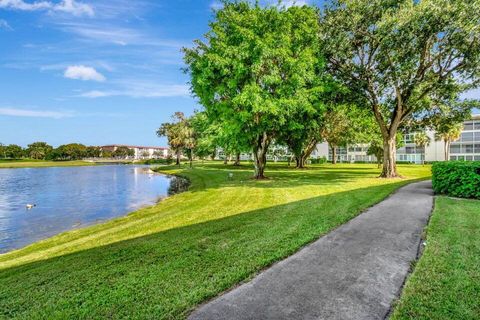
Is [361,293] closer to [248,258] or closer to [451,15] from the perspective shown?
[248,258]

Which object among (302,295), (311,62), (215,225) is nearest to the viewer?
(302,295)

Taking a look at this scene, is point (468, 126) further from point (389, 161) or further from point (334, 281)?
point (334, 281)

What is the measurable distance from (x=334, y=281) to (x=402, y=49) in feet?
67.4

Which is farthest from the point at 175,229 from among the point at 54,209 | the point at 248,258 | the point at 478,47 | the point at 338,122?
the point at 338,122

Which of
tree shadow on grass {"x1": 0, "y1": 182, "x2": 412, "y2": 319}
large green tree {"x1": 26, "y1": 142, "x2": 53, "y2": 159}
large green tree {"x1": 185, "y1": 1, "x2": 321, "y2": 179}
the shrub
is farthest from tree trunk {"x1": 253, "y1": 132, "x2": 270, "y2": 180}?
large green tree {"x1": 26, "y1": 142, "x2": 53, "y2": 159}

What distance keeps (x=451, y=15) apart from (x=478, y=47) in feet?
10.3

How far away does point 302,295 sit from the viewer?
4.29m

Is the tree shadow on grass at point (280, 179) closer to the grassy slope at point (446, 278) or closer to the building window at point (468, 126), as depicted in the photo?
the grassy slope at point (446, 278)

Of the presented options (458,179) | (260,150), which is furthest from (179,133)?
(458,179)

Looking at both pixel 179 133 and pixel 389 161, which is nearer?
pixel 389 161

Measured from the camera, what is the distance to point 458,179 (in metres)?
12.9

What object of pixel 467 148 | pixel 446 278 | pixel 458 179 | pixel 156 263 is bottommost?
pixel 156 263

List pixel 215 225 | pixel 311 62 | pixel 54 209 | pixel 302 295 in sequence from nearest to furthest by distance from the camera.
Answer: pixel 302 295
pixel 215 225
pixel 54 209
pixel 311 62

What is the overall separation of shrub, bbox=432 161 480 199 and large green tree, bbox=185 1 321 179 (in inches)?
318
